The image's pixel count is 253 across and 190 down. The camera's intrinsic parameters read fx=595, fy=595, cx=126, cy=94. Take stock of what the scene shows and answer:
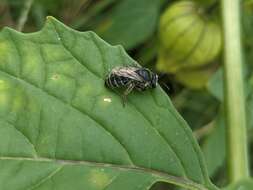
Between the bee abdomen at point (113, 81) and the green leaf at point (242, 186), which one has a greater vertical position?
the bee abdomen at point (113, 81)

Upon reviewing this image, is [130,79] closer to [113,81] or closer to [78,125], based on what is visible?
[113,81]

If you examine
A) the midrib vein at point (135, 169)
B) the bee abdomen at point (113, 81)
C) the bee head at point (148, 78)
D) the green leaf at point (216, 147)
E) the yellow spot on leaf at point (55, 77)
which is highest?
the yellow spot on leaf at point (55, 77)

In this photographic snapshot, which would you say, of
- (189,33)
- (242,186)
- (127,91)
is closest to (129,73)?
(127,91)

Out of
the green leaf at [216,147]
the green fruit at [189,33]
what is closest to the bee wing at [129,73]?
the green leaf at [216,147]

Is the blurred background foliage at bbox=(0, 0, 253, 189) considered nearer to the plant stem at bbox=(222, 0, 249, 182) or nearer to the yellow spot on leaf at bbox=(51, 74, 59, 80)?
the plant stem at bbox=(222, 0, 249, 182)

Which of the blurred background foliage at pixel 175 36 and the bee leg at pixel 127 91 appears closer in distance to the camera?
the bee leg at pixel 127 91

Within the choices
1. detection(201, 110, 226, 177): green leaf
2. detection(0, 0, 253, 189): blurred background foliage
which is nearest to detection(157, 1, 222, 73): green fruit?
detection(0, 0, 253, 189): blurred background foliage

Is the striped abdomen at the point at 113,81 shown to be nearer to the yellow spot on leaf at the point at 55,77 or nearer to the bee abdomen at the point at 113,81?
the bee abdomen at the point at 113,81

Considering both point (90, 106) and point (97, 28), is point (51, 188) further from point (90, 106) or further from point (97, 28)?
point (97, 28)
